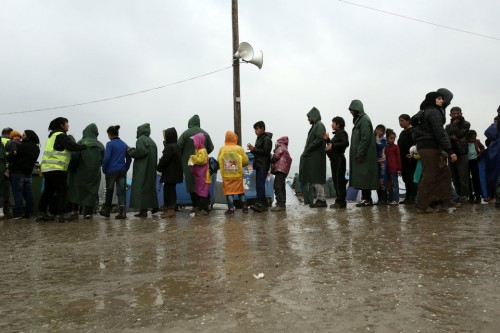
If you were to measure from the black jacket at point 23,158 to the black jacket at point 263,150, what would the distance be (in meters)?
4.19

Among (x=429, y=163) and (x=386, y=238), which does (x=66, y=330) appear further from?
(x=429, y=163)

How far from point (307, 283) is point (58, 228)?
5.72 m

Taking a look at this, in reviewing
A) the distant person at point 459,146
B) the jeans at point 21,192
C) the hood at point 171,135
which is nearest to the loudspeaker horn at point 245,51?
the hood at point 171,135

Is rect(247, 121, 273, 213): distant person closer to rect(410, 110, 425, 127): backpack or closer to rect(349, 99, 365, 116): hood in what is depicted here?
rect(349, 99, 365, 116): hood

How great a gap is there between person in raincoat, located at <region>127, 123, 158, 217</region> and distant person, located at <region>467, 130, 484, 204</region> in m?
5.87

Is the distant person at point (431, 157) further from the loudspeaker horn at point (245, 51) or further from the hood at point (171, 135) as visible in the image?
the loudspeaker horn at point (245, 51)

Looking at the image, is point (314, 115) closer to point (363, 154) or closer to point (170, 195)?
point (363, 154)

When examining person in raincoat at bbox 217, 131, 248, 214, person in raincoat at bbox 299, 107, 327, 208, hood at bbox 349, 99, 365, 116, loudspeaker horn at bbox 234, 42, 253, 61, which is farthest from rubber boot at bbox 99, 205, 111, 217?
loudspeaker horn at bbox 234, 42, 253, 61

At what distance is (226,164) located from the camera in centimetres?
1017

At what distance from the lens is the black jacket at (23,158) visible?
34.7ft

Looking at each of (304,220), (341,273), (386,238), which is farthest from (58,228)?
(341,273)

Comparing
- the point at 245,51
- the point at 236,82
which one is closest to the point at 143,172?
the point at 245,51

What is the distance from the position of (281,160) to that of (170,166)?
2060mm

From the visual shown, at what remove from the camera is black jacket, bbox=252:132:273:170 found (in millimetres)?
10281
